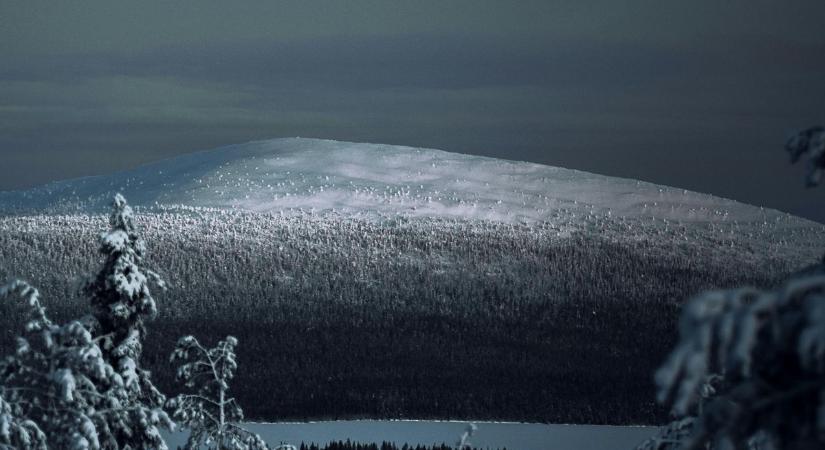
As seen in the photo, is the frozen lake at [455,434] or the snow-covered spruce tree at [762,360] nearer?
the snow-covered spruce tree at [762,360]

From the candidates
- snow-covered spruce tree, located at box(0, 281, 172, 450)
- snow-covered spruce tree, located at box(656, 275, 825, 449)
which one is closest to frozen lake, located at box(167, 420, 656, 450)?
snow-covered spruce tree, located at box(0, 281, 172, 450)

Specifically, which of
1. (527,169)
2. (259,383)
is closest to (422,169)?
(527,169)

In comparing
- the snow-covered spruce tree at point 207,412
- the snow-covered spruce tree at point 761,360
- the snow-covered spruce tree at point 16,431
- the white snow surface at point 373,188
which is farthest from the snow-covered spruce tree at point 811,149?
the white snow surface at point 373,188

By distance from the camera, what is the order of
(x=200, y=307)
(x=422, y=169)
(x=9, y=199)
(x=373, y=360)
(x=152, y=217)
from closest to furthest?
(x=373, y=360), (x=200, y=307), (x=152, y=217), (x=422, y=169), (x=9, y=199)

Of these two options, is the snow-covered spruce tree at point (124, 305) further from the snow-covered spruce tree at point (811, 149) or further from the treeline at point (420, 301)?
the treeline at point (420, 301)

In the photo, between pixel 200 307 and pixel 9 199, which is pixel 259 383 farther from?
pixel 9 199

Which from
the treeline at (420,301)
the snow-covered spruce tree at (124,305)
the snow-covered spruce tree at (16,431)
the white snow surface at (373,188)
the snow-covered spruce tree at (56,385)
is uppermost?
the white snow surface at (373,188)
